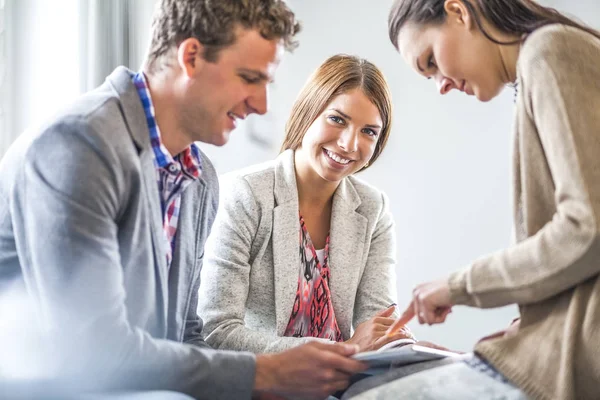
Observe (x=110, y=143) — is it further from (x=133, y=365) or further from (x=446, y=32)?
(x=446, y=32)

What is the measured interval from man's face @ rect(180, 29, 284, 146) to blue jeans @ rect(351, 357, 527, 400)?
52 cm

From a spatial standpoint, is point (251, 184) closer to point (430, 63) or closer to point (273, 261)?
point (273, 261)

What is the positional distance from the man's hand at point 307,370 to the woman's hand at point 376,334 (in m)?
0.34

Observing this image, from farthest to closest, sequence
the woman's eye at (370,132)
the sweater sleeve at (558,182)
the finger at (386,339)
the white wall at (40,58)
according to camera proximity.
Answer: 1. the woman's eye at (370,132)
2. the white wall at (40,58)
3. the finger at (386,339)
4. the sweater sleeve at (558,182)

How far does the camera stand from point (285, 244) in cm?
183

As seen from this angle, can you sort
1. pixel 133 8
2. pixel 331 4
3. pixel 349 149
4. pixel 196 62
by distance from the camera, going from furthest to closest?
pixel 331 4 → pixel 133 8 → pixel 349 149 → pixel 196 62

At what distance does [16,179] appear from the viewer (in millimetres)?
1128

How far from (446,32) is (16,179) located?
0.72m

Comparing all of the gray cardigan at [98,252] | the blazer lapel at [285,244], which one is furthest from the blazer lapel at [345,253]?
the gray cardigan at [98,252]

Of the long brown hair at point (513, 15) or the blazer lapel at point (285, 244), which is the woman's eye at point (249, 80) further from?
the blazer lapel at point (285, 244)

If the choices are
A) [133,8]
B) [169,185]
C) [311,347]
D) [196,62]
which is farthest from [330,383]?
[133,8]

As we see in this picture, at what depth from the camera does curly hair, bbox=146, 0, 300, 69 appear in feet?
4.16

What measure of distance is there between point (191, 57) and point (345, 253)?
79 cm

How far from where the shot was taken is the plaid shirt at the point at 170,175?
4.27ft
